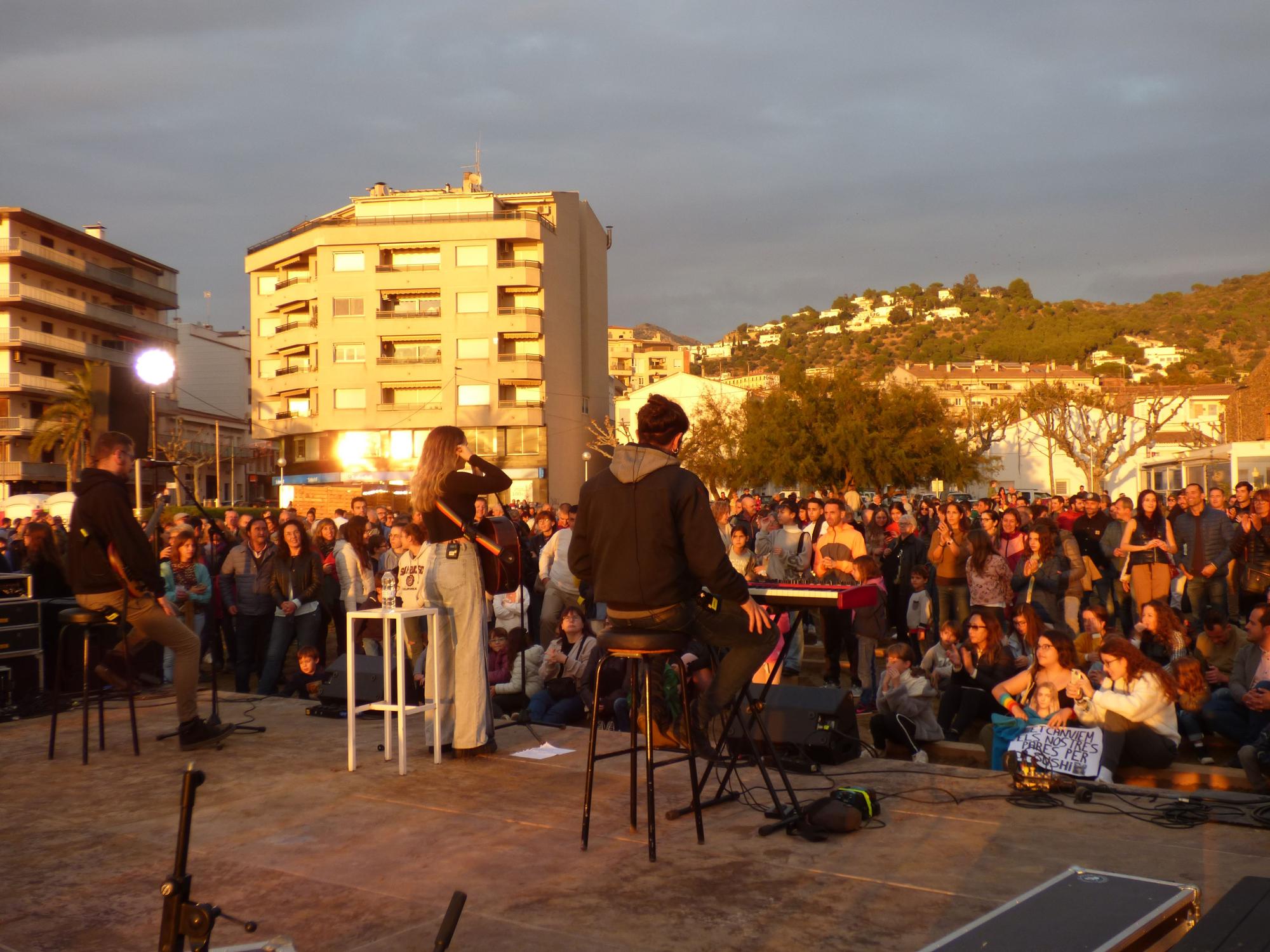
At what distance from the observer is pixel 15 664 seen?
8867mm

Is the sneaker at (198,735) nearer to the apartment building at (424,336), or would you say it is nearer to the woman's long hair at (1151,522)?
the woman's long hair at (1151,522)

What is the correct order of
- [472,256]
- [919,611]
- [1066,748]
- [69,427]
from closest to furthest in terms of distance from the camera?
1. [1066,748]
2. [919,611]
3. [69,427]
4. [472,256]

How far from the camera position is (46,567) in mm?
10188

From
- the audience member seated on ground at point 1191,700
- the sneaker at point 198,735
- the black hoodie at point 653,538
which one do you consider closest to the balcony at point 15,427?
the sneaker at point 198,735

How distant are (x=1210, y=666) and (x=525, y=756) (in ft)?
19.0

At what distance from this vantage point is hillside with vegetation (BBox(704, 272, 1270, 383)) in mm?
121875

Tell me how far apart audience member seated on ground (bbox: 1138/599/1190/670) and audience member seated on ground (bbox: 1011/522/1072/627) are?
1834 millimetres

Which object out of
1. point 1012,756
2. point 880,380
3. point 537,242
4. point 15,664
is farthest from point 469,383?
point 1012,756

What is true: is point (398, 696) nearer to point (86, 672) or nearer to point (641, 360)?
point (86, 672)

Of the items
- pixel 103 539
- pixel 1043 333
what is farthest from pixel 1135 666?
pixel 1043 333

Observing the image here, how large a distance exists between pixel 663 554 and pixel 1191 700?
5298 mm

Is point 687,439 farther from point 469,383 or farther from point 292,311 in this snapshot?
point 292,311

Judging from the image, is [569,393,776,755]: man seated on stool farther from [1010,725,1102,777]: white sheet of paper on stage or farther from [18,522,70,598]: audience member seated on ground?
[18,522,70,598]: audience member seated on ground

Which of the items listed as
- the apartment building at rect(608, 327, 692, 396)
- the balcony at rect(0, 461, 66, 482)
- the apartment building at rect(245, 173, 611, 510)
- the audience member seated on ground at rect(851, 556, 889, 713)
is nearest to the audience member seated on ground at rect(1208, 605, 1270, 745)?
the audience member seated on ground at rect(851, 556, 889, 713)
